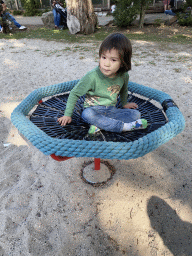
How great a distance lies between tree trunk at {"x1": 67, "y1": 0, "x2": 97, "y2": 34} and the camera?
5954 mm

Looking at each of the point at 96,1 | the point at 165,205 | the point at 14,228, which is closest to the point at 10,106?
the point at 14,228

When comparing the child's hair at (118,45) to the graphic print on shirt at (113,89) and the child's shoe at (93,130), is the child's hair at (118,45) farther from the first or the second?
the child's shoe at (93,130)

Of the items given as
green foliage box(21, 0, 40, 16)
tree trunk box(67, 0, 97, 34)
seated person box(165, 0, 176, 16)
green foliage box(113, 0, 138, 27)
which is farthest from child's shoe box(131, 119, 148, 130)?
green foliage box(21, 0, 40, 16)

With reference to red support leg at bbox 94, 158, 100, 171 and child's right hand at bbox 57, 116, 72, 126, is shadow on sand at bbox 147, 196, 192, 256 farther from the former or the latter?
child's right hand at bbox 57, 116, 72, 126

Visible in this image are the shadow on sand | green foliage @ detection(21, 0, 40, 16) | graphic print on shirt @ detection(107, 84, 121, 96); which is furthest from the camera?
green foliage @ detection(21, 0, 40, 16)

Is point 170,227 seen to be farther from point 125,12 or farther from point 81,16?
point 125,12

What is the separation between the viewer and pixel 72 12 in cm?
607

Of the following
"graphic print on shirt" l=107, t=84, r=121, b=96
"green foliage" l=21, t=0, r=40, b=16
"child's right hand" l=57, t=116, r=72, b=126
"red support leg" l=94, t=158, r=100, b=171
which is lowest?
"red support leg" l=94, t=158, r=100, b=171

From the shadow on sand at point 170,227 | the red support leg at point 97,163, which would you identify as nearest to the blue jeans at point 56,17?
the red support leg at point 97,163

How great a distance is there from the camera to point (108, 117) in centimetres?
138

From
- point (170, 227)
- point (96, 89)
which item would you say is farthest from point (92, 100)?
point (170, 227)

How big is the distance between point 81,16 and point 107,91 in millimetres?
5708

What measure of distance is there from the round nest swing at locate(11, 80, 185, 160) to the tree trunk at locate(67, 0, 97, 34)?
5201 mm

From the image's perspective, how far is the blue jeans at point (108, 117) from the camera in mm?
1309
